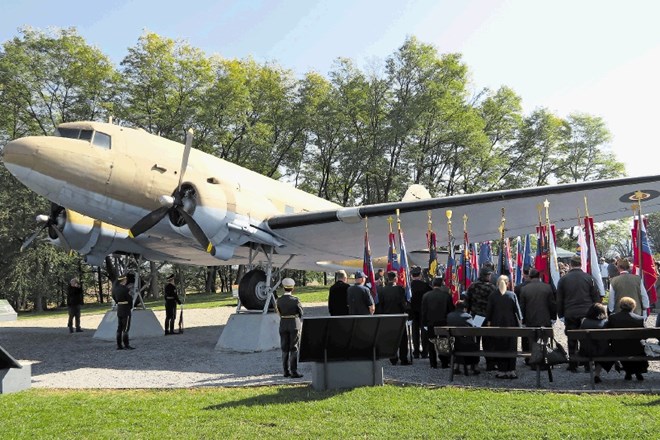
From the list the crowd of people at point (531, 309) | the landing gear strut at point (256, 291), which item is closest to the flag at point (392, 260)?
the landing gear strut at point (256, 291)

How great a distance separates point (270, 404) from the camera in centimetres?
750

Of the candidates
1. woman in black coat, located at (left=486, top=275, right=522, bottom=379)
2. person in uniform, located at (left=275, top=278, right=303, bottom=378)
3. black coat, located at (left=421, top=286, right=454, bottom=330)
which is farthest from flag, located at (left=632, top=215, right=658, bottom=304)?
person in uniform, located at (left=275, top=278, right=303, bottom=378)

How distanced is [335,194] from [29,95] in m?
29.9

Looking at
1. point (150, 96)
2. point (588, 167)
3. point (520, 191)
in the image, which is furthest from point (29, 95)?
point (588, 167)

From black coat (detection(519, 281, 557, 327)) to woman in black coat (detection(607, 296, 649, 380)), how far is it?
45.2 inches

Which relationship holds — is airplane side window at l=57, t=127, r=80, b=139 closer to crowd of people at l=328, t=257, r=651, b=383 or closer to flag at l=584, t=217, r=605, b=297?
crowd of people at l=328, t=257, r=651, b=383

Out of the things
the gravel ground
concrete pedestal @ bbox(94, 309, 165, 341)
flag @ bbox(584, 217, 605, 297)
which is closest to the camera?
the gravel ground

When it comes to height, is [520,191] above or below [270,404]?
above

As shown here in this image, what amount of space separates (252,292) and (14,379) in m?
6.60

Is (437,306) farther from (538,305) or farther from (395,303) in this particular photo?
(538,305)

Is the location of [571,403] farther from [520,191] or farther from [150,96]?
[150,96]

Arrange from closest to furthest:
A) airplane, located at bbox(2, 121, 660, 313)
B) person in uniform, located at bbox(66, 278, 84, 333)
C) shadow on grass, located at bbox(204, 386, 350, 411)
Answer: shadow on grass, located at bbox(204, 386, 350, 411)
airplane, located at bbox(2, 121, 660, 313)
person in uniform, located at bbox(66, 278, 84, 333)

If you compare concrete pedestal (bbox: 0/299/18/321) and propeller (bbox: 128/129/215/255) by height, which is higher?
propeller (bbox: 128/129/215/255)

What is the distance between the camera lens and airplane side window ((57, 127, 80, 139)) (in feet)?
43.5
